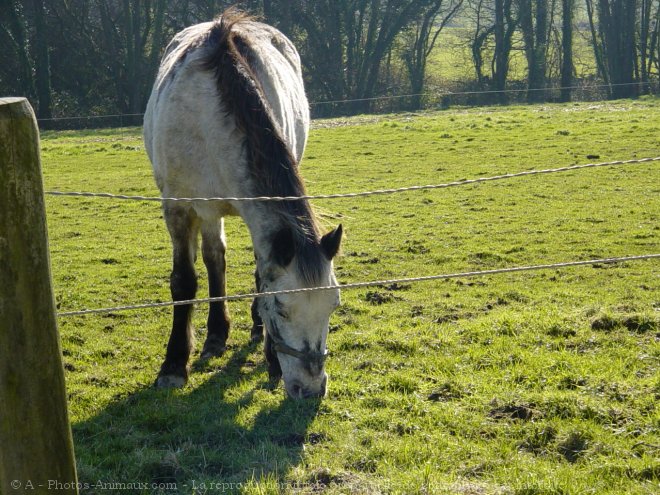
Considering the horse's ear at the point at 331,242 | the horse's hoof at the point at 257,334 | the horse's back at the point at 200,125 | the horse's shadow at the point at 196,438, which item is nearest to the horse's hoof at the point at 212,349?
the horse's hoof at the point at 257,334

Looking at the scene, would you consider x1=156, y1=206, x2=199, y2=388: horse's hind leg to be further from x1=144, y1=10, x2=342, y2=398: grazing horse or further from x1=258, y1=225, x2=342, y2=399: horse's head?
x1=258, y1=225, x2=342, y2=399: horse's head

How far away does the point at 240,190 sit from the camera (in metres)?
4.52

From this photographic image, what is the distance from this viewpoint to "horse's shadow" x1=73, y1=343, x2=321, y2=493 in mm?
3564

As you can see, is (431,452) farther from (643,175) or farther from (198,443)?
(643,175)

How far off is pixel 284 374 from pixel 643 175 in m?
10.0

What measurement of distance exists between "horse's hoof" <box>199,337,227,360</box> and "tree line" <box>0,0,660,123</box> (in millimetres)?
23758

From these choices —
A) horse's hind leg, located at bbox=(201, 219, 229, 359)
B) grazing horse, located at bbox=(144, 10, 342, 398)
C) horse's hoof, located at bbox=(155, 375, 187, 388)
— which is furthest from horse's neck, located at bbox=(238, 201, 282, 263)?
horse's hoof, located at bbox=(155, 375, 187, 388)

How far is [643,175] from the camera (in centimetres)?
1245

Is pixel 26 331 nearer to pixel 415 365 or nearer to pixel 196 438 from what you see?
pixel 196 438

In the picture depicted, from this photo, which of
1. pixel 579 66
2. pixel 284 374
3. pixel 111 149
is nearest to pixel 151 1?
pixel 111 149

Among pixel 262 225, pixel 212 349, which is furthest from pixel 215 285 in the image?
pixel 262 225

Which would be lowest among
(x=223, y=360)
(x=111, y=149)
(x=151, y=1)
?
(x=223, y=360)

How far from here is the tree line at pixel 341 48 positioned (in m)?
28.4

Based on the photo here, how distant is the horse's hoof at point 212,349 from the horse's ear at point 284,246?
1.74 metres
